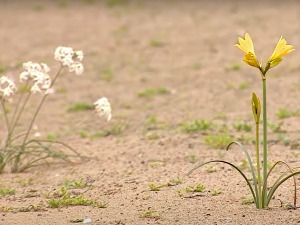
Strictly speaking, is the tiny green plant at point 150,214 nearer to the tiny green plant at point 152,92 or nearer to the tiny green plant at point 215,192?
the tiny green plant at point 215,192

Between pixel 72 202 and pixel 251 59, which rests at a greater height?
pixel 251 59

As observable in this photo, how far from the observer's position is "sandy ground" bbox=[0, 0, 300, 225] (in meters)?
4.73

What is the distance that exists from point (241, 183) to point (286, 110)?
2.13 metres

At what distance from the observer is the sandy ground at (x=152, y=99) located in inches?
186

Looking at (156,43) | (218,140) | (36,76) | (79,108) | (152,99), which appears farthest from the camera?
(156,43)

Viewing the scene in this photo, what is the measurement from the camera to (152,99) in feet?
26.5

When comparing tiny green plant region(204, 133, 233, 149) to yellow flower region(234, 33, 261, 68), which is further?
tiny green plant region(204, 133, 233, 149)

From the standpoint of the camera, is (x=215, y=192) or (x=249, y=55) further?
(x=215, y=192)

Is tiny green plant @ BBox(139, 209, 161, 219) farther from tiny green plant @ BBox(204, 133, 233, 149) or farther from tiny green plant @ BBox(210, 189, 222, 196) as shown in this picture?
tiny green plant @ BBox(204, 133, 233, 149)

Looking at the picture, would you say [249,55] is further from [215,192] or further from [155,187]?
[155,187]

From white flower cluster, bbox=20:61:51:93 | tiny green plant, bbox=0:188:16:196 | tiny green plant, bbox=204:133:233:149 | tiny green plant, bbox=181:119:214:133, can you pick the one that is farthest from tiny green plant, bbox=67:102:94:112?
tiny green plant, bbox=0:188:16:196

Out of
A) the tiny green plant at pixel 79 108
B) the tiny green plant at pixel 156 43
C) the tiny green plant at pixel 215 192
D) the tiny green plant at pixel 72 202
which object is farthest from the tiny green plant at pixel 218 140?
the tiny green plant at pixel 156 43

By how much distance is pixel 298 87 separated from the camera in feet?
25.7

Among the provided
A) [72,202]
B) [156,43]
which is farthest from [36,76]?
[156,43]
